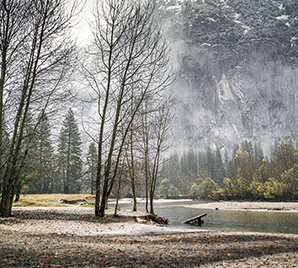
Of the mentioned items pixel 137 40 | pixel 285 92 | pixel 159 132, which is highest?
pixel 285 92

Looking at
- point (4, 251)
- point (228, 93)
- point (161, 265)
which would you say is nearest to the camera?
point (161, 265)

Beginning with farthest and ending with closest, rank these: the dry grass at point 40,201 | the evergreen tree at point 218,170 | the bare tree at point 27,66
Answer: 1. the evergreen tree at point 218,170
2. the dry grass at point 40,201
3. the bare tree at point 27,66

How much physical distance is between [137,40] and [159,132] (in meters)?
10.5

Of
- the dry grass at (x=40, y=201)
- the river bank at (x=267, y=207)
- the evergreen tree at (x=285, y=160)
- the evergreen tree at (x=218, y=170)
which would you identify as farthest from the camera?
the evergreen tree at (x=218, y=170)

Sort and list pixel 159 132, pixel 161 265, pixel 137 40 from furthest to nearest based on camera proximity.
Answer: pixel 159 132 < pixel 137 40 < pixel 161 265

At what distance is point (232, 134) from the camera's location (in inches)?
6978

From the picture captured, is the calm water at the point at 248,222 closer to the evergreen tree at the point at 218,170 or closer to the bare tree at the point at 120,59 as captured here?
the bare tree at the point at 120,59

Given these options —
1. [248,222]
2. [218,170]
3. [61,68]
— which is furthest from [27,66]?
[218,170]

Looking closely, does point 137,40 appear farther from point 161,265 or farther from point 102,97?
point 161,265

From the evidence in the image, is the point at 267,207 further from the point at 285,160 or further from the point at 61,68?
the point at 61,68

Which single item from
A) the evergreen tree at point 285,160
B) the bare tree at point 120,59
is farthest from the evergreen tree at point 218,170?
the bare tree at point 120,59

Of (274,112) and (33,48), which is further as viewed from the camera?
(274,112)

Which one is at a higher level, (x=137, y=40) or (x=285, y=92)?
(x=285, y=92)

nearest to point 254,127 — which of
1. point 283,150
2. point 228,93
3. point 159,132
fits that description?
point 228,93
